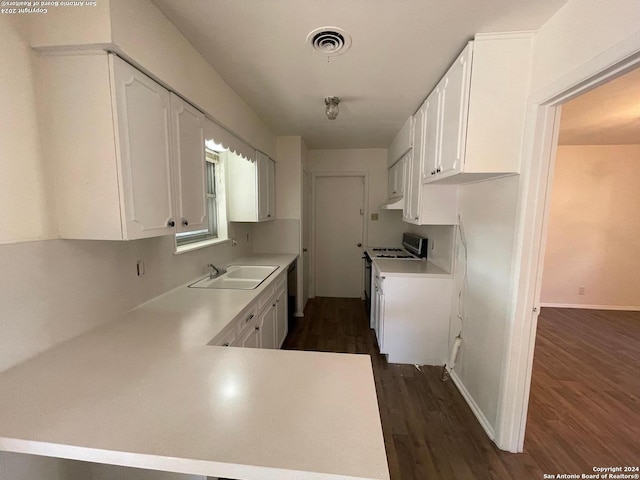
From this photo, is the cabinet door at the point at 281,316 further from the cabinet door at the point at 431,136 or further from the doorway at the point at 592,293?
the doorway at the point at 592,293

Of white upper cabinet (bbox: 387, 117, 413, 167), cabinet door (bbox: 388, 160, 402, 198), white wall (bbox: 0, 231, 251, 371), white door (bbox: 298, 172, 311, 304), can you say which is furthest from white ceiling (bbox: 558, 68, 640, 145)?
white wall (bbox: 0, 231, 251, 371)

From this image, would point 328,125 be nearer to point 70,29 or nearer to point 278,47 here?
point 278,47

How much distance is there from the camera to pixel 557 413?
193 cm

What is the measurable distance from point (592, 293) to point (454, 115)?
4237mm

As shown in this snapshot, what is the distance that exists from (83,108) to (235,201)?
1.82 meters

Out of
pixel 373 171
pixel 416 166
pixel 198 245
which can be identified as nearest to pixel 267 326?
pixel 198 245

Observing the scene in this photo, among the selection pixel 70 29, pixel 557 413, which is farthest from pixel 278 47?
pixel 557 413

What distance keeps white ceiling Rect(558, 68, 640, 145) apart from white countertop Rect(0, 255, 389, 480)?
8.42ft

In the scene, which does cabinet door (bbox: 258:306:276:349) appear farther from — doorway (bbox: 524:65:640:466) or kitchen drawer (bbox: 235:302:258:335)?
doorway (bbox: 524:65:640:466)

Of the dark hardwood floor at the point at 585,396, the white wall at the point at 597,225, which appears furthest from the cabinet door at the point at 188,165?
the white wall at the point at 597,225

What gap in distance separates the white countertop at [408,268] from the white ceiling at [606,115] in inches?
64.8

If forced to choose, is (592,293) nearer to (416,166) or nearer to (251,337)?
(416,166)

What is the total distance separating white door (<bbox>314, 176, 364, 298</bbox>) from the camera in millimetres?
4398

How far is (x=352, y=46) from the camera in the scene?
156cm
